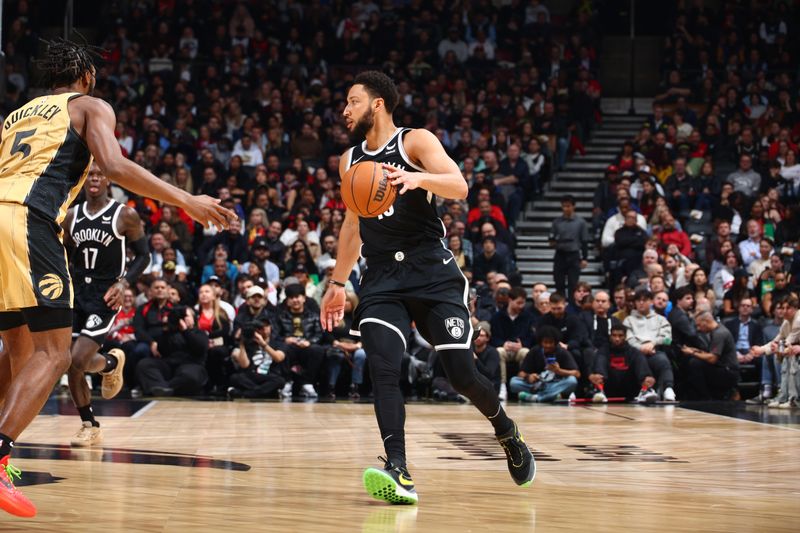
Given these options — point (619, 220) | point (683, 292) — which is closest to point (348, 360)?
point (683, 292)

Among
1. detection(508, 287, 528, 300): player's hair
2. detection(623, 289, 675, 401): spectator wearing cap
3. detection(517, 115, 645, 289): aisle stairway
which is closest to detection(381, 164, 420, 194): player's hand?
detection(623, 289, 675, 401): spectator wearing cap

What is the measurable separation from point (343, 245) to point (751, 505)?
2152 mm

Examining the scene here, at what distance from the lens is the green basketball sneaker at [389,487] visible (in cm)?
444

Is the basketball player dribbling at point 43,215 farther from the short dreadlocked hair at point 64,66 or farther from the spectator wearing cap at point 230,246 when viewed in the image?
the spectator wearing cap at point 230,246

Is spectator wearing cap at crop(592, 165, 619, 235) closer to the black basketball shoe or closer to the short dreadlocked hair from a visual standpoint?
the black basketball shoe

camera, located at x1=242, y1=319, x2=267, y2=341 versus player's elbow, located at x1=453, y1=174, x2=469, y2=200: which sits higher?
player's elbow, located at x1=453, y1=174, x2=469, y2=200

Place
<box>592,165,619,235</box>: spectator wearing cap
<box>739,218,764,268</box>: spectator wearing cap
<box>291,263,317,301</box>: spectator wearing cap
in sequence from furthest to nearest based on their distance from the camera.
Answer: <box>592,165,619,235</box>: spectator wearing cap
<box>739,218,764,268</box>: spectator wearing cap
<box>291,263,317,301</box>: spectator wearing cap

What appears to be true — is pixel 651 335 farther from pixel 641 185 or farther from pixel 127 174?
pixel 127 174

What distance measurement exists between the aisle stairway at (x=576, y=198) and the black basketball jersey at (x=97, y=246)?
364 inches

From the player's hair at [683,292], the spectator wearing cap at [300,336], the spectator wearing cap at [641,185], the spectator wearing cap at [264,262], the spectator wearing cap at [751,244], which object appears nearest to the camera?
the spectator wearing cap at [300,336]

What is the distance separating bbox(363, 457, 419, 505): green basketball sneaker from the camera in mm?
4441

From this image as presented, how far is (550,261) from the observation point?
16.4m

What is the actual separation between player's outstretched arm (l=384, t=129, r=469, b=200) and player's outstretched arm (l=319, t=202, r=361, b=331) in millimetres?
443

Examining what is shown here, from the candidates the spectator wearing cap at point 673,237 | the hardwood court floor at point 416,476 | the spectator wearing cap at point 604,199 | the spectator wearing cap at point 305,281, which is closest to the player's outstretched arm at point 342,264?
the hardwood court floor at point 416,476
